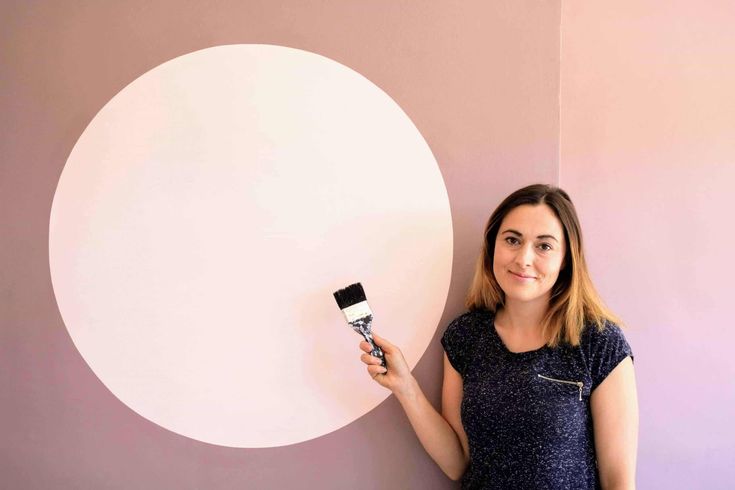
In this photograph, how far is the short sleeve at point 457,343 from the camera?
3.39ft

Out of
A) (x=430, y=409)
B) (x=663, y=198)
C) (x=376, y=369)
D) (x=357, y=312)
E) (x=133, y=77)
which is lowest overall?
(x=430, y=409)

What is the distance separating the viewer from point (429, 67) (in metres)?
1.08

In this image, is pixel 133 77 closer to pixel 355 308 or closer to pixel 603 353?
pixel 355 308

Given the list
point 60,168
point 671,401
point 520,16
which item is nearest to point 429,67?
point 520,16

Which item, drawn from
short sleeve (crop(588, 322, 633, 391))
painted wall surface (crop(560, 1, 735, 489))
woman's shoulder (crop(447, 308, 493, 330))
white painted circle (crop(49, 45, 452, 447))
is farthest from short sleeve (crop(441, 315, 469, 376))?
painted wall surface (crop(560, 1, 735, 489))

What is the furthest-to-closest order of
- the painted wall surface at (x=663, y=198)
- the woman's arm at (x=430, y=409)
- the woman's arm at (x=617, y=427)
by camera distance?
the painted wall surface at (x=663, y=198), the woman's arm at (x=430, y=409), the woman's arm at (x=617, y=427)

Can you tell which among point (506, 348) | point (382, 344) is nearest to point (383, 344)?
point (382, 344)

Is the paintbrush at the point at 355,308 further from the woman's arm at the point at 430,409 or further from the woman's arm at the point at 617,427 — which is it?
the woman's arm at the point at 617,427

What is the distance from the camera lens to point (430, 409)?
1029 mm

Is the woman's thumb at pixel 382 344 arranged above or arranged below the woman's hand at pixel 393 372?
above

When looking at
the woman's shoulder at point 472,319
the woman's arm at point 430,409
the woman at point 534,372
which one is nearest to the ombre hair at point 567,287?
the woman at point 534,372

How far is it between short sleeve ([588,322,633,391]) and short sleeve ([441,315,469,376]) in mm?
225

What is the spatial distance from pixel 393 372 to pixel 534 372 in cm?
25

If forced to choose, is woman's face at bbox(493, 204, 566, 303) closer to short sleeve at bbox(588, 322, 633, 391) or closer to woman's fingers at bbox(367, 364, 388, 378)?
short sleeve at bbox(588, 322, 633, 391)
